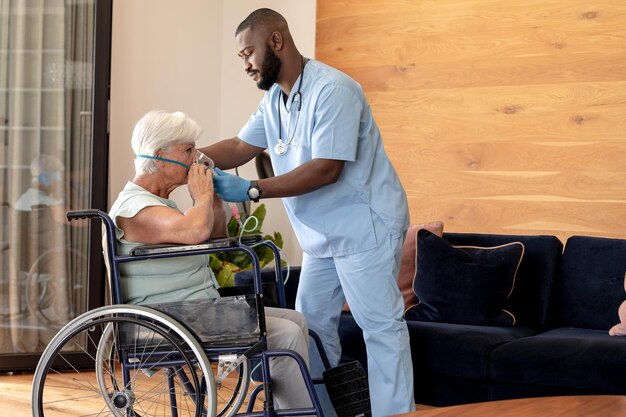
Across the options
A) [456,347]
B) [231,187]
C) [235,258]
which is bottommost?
[456,347]

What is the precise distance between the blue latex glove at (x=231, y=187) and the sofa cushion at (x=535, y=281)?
4.77 ft

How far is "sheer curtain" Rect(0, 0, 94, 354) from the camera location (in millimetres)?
4129

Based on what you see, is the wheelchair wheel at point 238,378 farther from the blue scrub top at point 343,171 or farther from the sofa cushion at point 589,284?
the sofa cushion at point 589,284

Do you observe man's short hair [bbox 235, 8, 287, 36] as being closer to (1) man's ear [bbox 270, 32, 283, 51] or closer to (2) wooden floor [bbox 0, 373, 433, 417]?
(1) man's ear [bbox 270, 32, 283, 51]

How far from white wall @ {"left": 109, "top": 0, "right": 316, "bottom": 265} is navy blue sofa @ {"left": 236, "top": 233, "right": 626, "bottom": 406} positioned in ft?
4.67

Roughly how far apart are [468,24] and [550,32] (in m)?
0.41

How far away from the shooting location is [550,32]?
162 inches

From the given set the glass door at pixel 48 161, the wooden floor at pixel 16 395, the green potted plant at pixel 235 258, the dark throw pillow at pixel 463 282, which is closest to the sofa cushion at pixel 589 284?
the dark throw pillow at pixel 463 282

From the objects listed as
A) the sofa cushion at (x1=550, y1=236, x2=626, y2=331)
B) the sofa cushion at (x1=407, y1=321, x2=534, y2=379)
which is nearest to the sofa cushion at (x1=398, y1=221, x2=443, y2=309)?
the sofa cushion at (x1=407, y1=321, x2=534, y2=379)

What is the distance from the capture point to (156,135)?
8.10 ft

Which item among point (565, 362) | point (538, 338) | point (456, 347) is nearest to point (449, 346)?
point (456, 347)

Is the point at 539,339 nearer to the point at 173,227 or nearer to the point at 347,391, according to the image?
the point at 347,391

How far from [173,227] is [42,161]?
2107 millimetres

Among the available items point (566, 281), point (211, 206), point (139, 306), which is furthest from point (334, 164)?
point (566, 281)
